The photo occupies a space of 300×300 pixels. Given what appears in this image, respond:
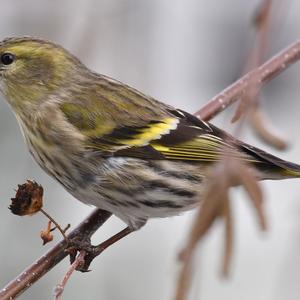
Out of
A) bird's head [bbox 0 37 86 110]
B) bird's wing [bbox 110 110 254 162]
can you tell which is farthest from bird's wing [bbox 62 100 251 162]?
bird's head [bbox 0 37 86 110]

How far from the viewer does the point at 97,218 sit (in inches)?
136

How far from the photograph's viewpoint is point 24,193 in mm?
2518

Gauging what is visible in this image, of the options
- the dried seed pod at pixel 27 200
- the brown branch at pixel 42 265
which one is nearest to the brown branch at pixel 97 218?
the brown branch at pixel 42 265

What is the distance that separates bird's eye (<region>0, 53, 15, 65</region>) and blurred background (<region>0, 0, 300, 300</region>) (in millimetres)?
312

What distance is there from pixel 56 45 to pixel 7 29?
9.09ft

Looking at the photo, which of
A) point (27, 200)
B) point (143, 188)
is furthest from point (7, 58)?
point (27, 200)

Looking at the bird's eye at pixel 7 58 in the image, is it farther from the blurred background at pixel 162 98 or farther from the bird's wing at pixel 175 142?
the bird's wing at pixel 175 142

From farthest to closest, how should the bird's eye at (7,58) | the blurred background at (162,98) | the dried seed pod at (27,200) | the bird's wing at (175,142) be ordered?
the blurred background at (162,98) < the bird's eye at (7,58) < the bird's wing at (175,142) < the dried seed pod at (27,200)

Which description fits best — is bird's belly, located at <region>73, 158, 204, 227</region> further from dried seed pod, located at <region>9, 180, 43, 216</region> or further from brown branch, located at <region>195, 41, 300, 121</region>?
dried seed pod, located at <region>9, 180, 43, 216</region>

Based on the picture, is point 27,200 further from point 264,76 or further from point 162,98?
point 162,98

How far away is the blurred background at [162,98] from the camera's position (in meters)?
4.61

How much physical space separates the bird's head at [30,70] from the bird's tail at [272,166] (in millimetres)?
1033

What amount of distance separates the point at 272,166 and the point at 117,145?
27.5 inches

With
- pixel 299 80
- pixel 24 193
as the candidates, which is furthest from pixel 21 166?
pixel 299 80
